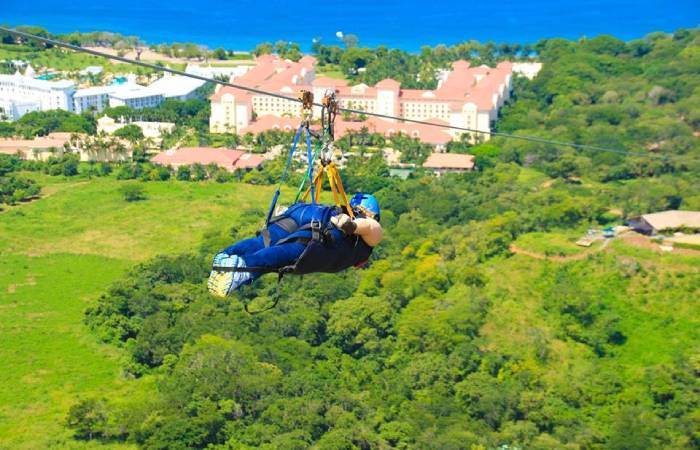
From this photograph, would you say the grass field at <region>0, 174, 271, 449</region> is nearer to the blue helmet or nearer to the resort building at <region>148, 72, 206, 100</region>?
the blue helmet

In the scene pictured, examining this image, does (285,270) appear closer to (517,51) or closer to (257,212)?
(257,212)

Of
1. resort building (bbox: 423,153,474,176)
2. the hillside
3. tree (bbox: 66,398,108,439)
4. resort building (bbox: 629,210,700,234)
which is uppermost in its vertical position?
resort building (bbox: 423,153,474,176)

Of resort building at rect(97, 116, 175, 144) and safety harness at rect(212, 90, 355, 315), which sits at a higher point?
safety harness at rect(212, 90, 355, 315)

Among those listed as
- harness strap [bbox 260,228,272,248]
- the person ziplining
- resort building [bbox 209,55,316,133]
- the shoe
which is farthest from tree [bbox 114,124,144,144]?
the shoe

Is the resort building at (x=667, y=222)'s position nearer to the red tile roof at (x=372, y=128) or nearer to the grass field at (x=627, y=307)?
the grass field at (x=627, y=307)

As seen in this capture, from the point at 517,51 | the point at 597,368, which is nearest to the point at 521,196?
the point at 597,368

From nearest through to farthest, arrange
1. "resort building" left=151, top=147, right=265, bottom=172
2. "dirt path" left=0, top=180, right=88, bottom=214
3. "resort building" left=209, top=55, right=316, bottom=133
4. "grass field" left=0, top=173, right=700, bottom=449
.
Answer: "grass field" left=0, top=173, right=700, bottom=449 < "dirt path" left=0, top=180, right=88, bottom=214 < "resort building" left=151, top=147, right=265, bottom=172 < "resort building" left=209, top=55, right=316, bottom=133

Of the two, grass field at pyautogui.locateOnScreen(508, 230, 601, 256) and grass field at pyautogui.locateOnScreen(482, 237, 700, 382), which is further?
grass field at pyautogui.locateOnScreen(508, 230, 601, 256)
